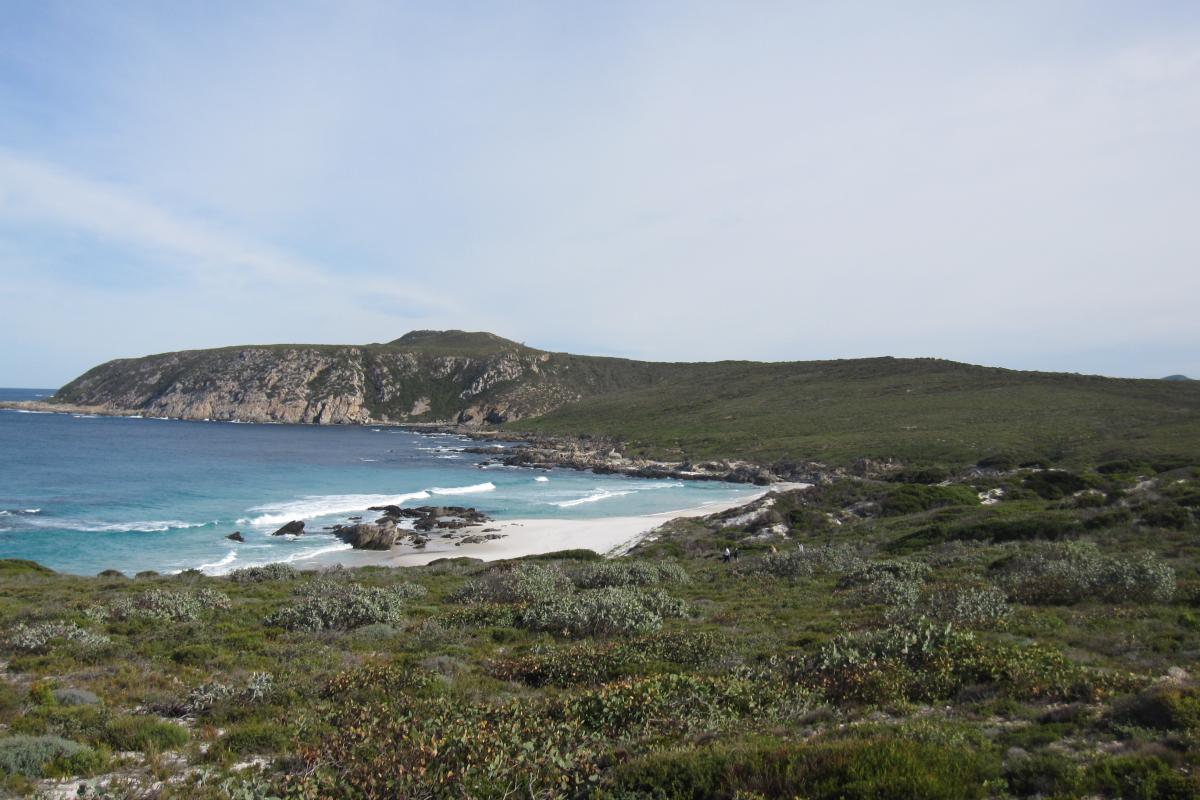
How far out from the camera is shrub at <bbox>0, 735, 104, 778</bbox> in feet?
24.3

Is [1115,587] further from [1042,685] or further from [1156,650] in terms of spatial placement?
[1042,685]

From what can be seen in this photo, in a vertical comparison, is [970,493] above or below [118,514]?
above

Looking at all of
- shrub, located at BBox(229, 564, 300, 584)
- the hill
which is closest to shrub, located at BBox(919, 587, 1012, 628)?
shrub, located at BBox(229, 564, 300, 584)

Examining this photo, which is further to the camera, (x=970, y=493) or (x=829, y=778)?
(x=970, y=493)

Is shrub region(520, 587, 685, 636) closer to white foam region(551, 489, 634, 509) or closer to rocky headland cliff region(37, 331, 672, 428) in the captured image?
white foam region(551, 489, 634, 509)

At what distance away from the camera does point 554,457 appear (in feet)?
338

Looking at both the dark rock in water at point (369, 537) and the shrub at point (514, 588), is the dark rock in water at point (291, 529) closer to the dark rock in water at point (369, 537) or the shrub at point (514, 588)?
the dark rock in water at point (369, 537)

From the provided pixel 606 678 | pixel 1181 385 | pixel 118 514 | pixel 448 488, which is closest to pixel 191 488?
pixel 118 514

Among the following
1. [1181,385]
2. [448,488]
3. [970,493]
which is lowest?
[448,488]

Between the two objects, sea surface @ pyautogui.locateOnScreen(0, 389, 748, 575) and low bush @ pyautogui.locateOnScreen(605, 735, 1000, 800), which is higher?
low bush @ pyautogui.locateOnScreen(605, 735, 1000, 800)

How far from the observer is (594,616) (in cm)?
1505

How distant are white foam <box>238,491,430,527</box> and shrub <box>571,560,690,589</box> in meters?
34.9

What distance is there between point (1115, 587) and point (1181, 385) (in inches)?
4812

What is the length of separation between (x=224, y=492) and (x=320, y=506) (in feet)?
36.7
